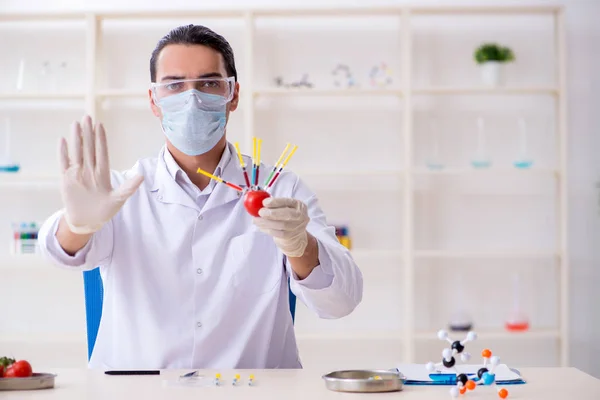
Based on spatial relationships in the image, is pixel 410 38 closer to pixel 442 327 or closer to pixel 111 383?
pixel 442 327

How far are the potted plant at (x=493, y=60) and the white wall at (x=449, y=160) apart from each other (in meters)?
0.20

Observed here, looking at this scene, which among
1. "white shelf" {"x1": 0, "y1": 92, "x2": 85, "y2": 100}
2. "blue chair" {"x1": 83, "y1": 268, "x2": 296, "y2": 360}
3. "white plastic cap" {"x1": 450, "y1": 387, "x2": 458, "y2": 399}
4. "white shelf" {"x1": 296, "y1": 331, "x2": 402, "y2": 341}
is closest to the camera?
"white plastic cap" {"x1": 450, "y1": 387, "x2": 458, "y2": 399}

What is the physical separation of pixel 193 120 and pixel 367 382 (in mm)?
823

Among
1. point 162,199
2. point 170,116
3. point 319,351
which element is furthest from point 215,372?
point 319,351

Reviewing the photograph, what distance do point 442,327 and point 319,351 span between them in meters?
0.64

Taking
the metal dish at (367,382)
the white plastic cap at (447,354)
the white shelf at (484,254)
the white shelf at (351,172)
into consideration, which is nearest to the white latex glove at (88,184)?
the metal dish at (367,382)

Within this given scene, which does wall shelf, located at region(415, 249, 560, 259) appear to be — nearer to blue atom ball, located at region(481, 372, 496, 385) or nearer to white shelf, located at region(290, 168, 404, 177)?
white shelf, located at region(290, 168, 404, 177)

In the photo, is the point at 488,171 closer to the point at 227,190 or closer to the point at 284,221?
the point at 227,190

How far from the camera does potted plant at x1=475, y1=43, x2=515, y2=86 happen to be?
379 centimetres

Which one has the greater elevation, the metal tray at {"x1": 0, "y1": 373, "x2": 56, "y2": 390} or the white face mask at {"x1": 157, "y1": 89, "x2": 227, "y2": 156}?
the white face mask at {"x1": 157, "y1": 89, "x2": 227, "y2": 156}

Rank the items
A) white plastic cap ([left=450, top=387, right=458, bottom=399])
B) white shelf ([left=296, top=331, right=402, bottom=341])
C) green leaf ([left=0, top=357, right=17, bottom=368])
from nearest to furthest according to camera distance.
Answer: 1. white plastic cap ([left=450, top=387, right=458, bottom=399])
2. green leaf ([left=0, top=357, right=17, bottom=368])
3. white shelf ([left=296, top=331, right=402, bottom=341])

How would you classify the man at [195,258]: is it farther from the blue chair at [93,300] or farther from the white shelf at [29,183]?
the white shelf at [29,183]

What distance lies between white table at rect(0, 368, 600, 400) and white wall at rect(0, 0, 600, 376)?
2.45m

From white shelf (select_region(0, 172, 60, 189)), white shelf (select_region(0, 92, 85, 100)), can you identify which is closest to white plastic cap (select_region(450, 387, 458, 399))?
white shelf (select_region(0, 92, 85, 100))
